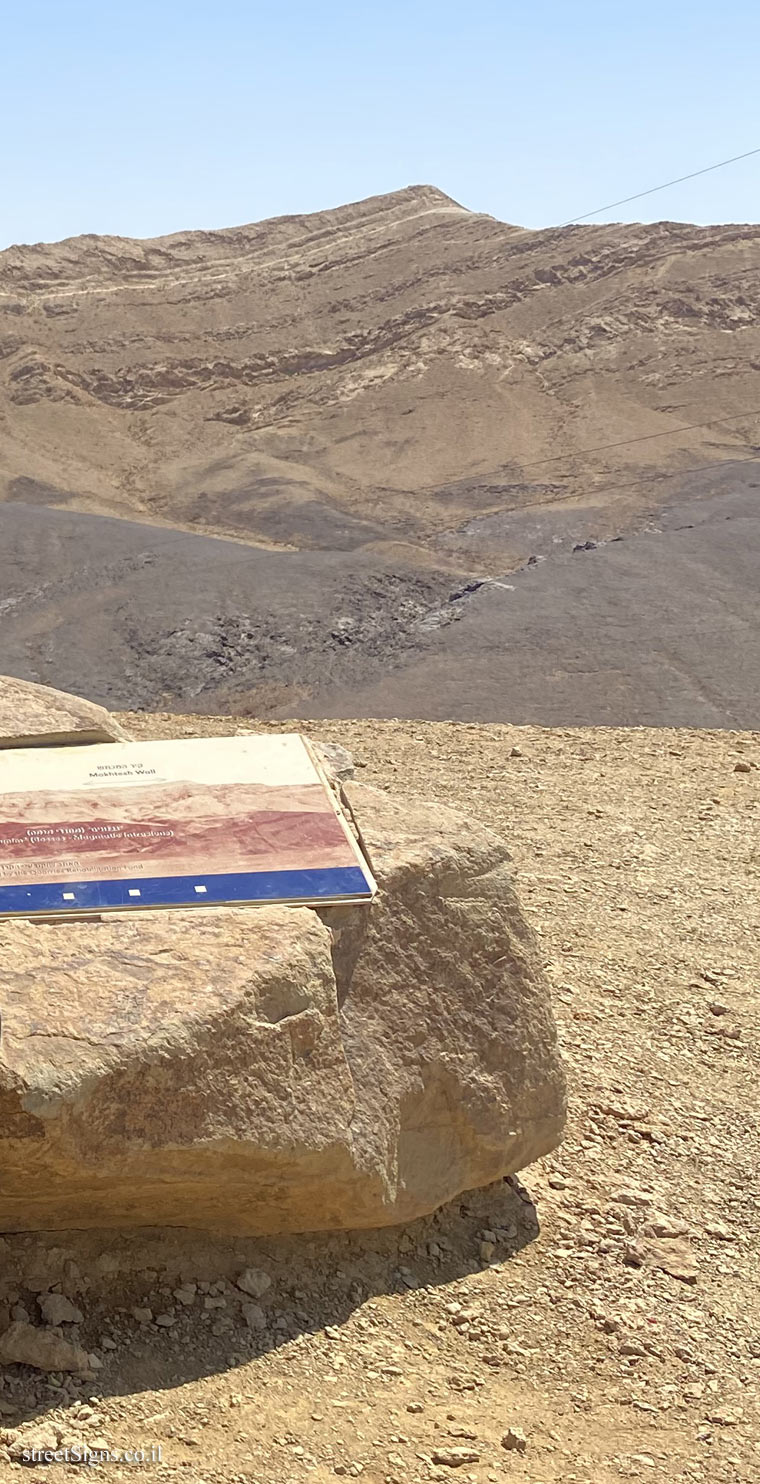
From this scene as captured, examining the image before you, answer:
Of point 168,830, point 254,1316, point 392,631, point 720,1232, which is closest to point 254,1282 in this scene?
point 254,1316

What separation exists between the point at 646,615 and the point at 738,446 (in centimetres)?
1639

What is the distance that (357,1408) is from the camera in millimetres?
2617

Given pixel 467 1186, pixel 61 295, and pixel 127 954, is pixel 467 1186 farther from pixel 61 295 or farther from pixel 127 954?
pixel 61 295

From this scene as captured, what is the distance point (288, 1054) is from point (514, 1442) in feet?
2.82

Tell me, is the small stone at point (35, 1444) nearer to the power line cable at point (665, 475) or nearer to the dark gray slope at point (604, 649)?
the dark gray slope at point (604, 649)

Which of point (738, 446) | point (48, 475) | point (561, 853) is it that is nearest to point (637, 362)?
point (738, 446)

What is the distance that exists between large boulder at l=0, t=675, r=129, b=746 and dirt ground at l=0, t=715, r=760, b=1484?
1.50 meters

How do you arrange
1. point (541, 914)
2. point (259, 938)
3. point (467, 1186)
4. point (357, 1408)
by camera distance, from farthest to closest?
point (541, 914) < point (467, 1186) < point (259, 938) < point (357, 1408)

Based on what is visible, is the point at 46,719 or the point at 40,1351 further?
the point at 46,719

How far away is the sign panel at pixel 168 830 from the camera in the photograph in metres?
2.96

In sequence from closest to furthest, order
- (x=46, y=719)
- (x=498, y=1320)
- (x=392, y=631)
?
(x=498, y=1320), (x=46, y=719), (x=392, y=631)

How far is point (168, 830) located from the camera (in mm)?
3191

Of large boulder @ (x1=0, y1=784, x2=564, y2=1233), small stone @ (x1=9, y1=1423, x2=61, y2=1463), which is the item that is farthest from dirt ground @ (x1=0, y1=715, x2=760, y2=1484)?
large boulder @ (x1=0, y1=784, x2=564, y2=1233)

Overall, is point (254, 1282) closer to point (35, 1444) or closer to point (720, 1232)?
point (35, 1444)
